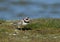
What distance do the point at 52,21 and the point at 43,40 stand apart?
3.52m

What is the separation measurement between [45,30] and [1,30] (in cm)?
201

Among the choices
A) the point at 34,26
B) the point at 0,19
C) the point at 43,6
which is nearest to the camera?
the point at 34,26

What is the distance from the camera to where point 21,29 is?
642 inches

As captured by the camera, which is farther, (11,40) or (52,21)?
(52,21)

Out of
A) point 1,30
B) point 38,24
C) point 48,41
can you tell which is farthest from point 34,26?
point 48,41

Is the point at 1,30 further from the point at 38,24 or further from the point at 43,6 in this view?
the point at 43,6

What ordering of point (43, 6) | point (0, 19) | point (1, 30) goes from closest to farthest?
1. point (1, 30)
2. point (0, 19)
3. point (43, 6)

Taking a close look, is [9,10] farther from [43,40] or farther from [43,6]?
[43,40]

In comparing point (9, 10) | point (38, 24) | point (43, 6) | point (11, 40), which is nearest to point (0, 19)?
point (38, 24)

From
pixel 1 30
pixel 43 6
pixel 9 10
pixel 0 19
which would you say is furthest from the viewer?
pixel 43 6

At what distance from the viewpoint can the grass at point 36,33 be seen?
14.4 metres

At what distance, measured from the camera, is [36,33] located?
15.8 meters

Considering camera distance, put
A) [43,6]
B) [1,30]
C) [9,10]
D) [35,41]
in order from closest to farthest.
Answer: [35,41], [1,30], [9,10], [43,6]

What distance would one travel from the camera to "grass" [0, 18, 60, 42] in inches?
567
